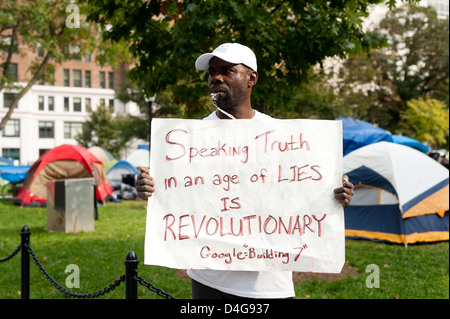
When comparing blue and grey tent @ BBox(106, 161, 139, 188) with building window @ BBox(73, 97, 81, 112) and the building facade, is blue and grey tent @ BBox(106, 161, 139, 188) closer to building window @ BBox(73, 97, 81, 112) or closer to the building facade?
the building facade

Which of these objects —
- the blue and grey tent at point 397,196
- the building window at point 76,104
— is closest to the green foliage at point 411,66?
the blue and grey tent at point 397,196

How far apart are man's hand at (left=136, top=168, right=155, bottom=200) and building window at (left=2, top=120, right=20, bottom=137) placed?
172 ft

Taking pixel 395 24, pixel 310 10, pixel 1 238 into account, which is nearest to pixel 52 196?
pixel 1 238

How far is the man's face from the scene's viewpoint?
96.0 inches

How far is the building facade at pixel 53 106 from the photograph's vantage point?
50.6 m

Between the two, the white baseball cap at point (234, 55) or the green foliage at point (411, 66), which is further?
the green foliage at point (411, 66)

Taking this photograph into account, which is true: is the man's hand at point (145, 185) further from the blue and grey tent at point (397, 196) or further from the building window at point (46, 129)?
the building window at point (46, 129)

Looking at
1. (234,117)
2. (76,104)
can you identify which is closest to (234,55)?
(234,117)

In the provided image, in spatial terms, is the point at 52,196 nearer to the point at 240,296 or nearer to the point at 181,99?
the point at 181,99

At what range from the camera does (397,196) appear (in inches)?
367

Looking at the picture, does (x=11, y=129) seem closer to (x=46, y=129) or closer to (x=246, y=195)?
(x=46, y=129)

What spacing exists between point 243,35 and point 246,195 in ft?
9.59

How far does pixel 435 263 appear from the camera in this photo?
7.96 metres

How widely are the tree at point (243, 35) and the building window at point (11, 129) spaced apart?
49.2m
